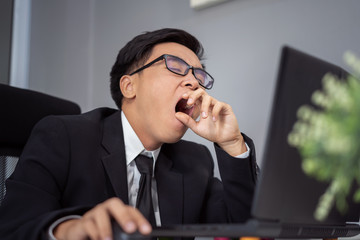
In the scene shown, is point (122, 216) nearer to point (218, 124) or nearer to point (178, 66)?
point (218, 124)

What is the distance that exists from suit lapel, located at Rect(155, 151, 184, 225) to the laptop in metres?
0.61

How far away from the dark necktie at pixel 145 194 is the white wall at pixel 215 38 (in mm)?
573

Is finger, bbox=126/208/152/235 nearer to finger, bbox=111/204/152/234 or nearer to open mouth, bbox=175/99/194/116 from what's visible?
finger, bbox=111/204/152/234

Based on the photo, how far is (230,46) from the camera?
67.5 inches

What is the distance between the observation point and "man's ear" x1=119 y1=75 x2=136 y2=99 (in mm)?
1375

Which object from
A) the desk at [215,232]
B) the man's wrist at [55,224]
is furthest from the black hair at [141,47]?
the desk at [215,232]

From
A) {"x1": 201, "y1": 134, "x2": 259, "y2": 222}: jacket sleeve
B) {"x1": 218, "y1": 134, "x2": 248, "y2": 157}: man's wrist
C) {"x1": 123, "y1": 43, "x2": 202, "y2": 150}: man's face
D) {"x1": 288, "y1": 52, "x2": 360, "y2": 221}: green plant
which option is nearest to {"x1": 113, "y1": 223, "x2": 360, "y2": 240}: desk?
{"x1": 288, "y1": 52, "x2": 360, "y2": 221}: green plant

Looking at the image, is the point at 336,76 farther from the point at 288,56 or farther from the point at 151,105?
the point at 151,105

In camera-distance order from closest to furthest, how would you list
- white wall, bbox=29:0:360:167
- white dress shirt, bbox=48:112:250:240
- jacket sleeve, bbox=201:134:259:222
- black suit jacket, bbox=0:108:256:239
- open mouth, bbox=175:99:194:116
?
black suit jacket, bbox=0:108:256:239
jacket sleeve, bbox=201:134:259:222
white dress shirt, bbox=48:112:250:240
open mouth, bbox=175:99:194:116
white wall, bbox=29:0:360:167

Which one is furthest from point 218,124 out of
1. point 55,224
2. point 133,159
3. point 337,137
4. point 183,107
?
point 337,137

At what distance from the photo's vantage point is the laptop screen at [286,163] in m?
0.52

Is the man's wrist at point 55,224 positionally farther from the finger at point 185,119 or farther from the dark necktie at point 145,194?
the finger at point 185,119

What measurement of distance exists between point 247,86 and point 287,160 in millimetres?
1116

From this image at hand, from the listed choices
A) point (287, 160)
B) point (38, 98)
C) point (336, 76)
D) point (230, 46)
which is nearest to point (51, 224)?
point (287, 160)
